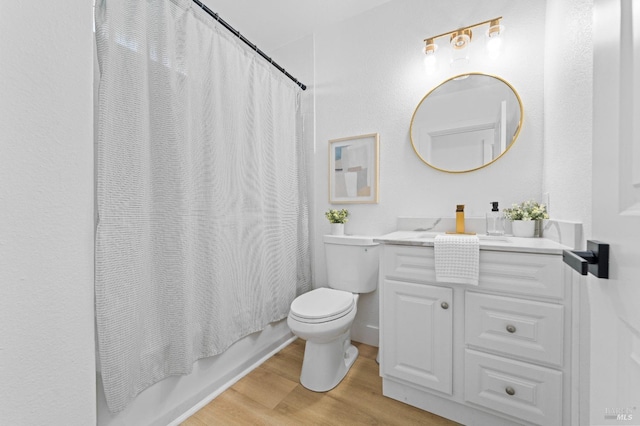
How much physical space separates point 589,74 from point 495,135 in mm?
642

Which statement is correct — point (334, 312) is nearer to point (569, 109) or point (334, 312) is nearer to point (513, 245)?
point (513, 245)

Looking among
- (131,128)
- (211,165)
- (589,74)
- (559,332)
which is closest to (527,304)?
(559,332)

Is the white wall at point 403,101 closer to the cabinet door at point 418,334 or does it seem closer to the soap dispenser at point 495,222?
the soap dispenser at point 495,222

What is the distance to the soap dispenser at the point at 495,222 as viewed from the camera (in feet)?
4.87

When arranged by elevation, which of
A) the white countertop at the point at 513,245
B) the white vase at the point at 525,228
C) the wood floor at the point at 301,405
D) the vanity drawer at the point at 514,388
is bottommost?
the wood floor at the point at 301,405

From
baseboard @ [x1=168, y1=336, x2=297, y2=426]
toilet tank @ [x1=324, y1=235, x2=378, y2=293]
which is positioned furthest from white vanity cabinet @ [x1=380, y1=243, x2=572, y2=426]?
baseboard @ [x1=168, y1=336, x2=297, y2=426]

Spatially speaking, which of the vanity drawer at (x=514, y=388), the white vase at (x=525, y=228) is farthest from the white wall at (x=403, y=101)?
the vanity drawer at (x=514, y=388)

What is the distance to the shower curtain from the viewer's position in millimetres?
978

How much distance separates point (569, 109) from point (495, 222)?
0.64 meters

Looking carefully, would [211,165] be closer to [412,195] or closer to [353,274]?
[353,274]

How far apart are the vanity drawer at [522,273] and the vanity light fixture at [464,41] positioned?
1.23 m

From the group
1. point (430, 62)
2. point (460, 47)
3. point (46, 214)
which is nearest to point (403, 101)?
point (430, 62)

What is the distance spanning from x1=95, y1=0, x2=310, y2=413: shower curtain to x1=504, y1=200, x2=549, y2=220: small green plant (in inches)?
57.5

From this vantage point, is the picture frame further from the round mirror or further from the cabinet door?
the cabinet door
